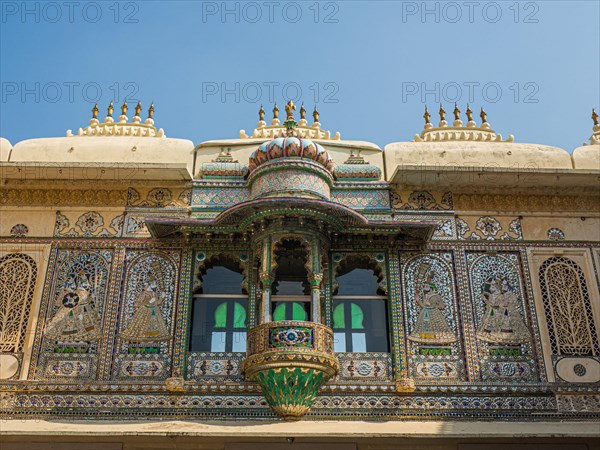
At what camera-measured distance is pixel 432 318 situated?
10305 mm

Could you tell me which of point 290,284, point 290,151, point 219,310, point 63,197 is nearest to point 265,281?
point 290,284

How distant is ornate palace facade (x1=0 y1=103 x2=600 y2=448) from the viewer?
962 centimetres

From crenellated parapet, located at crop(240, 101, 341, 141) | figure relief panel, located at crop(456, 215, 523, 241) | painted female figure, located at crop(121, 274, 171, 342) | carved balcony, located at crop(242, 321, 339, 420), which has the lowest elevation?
carved balcony, located at crop(242, 321, 339, 420)

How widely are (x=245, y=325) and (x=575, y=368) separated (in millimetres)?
4645

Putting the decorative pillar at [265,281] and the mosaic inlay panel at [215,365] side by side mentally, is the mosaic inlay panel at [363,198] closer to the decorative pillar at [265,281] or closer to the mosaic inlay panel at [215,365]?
the decorative pillar at [265,281]

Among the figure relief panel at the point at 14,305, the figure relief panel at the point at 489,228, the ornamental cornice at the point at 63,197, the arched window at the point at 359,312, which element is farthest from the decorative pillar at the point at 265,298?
the figure relief panel at the point at 14,305

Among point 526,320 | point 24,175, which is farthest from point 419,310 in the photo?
point 24,175

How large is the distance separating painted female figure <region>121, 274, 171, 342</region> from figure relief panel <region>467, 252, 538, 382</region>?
4.43m

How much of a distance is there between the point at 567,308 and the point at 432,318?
6.66ft

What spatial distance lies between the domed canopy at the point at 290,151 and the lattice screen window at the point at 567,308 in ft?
12.2

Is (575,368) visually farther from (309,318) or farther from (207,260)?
(207,260)

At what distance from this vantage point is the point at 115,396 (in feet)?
31.5

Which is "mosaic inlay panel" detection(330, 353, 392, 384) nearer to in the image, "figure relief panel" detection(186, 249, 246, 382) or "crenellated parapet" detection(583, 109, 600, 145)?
"figure relief panel" detection(186, 249, 246, 382)

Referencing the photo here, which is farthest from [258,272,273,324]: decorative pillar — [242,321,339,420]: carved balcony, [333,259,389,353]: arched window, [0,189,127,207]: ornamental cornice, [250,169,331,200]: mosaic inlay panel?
[0,189,127,207]: ornamental cornice
